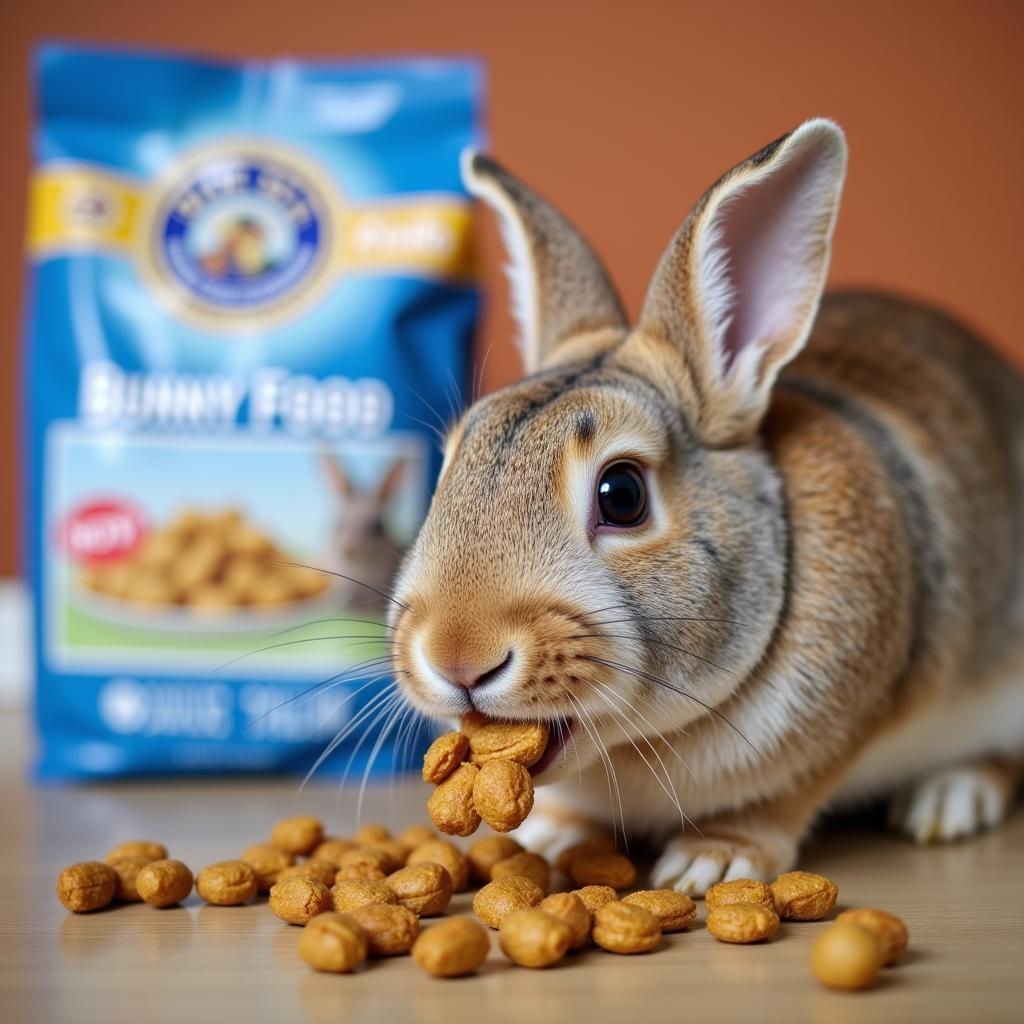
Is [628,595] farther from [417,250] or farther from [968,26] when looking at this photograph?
[968,26]

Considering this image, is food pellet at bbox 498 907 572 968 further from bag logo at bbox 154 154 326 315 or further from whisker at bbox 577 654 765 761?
bag logo at bbox 154 154 326 315

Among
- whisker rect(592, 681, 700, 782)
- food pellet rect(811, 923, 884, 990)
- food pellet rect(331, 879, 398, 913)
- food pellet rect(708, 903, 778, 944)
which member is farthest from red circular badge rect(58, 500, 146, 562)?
food pellet rect(811, 923, 884, 990)

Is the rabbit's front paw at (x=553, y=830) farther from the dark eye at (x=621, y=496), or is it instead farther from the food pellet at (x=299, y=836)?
the dark eye at (x=621, y=496)

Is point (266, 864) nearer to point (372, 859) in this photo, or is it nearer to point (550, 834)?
point (372, 859)

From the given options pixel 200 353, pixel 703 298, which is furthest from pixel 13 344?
pixel 703 298

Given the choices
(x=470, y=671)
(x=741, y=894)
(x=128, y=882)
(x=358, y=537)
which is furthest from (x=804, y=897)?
(x=358, y=537)
